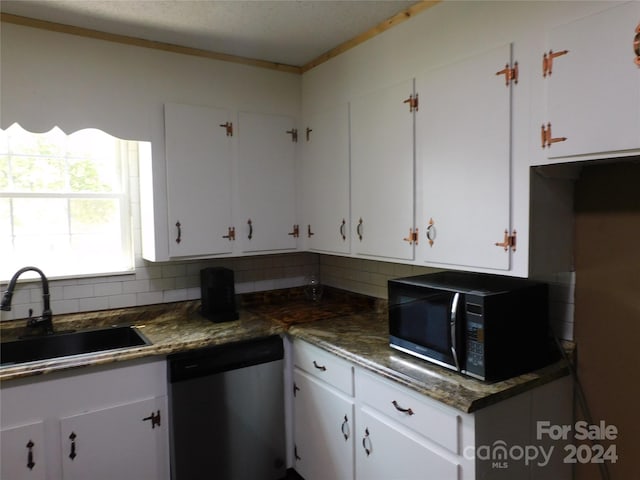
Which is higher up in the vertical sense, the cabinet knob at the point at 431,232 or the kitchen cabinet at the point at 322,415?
the cabinet knob at the point at 431,232

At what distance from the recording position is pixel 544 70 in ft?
5.00

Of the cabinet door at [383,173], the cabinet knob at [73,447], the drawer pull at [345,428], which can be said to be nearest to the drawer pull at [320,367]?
the drawer pull at [345,428]

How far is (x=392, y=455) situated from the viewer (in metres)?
1.79

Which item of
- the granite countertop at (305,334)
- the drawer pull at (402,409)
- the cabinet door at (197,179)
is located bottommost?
the drawer pull at (402,409)

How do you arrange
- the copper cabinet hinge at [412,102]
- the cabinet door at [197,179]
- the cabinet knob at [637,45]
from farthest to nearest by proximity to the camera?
the cabinet door at [197,179], the copper cabinet hinge at [412,102], the cabinet knob at [637,45]

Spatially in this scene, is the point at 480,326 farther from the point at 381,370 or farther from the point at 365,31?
the point at 365,31

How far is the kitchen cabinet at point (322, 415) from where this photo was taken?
2.04m

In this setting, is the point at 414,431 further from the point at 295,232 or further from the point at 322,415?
the point at 295,232

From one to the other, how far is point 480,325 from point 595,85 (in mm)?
875

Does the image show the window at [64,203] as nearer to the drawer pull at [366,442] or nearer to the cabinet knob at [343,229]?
the cabinet knob at [343,229]

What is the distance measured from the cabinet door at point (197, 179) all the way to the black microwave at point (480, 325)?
121 centimetres

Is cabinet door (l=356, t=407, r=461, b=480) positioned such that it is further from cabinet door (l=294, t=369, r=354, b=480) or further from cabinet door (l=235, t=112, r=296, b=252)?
cabinet door (l=235, t=112, r=296, b=252)

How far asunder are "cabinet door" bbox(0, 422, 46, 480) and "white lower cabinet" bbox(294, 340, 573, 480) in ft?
3.97

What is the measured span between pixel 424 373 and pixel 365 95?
56.4 inches
